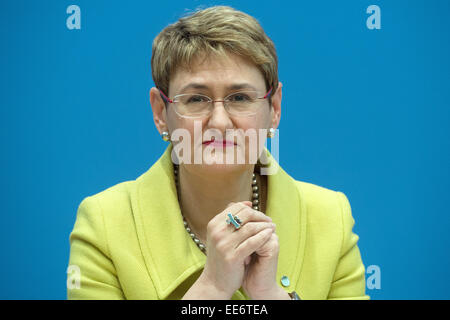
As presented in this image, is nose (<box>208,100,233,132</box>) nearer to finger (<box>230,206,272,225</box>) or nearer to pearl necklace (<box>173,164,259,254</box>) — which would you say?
finger (<box>230,206,272,225</box>)

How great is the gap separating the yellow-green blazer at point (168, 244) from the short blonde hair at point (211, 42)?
0.35m

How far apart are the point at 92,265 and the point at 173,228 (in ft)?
0.86

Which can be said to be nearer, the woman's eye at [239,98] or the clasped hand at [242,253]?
the clasped hand at [242,253]

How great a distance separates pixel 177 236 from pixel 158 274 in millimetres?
128

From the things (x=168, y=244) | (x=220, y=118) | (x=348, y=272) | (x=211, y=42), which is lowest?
(x=348, y=272)

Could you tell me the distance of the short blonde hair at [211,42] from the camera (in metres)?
1.88

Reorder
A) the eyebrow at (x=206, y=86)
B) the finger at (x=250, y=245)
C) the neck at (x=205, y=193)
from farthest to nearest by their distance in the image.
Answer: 1. the neck at (x=205, y=193)
2. the eyebrow at (x=206, y=86)
3. the finger at (x=250, y=245)

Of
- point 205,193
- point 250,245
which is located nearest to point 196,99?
point 205,193

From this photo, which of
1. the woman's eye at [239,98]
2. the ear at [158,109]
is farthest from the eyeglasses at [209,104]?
the ear at [158,109]

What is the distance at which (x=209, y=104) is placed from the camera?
188cm

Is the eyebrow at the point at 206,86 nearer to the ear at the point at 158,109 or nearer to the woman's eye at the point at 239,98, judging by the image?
the woman's eye at the point at 239,98

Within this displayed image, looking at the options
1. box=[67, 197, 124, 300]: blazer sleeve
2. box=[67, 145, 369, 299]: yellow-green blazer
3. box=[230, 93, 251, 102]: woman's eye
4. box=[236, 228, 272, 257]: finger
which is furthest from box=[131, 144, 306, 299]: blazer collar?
box=[230, 93, 251, 102]: woman's eye

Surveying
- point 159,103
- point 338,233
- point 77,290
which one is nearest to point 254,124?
point 159,103

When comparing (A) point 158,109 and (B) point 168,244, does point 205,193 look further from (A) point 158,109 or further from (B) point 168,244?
(A) point 158,109
